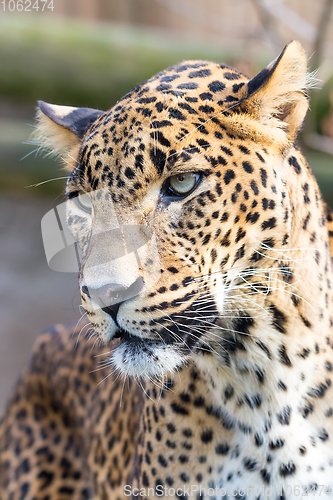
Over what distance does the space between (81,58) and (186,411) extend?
7.79 m

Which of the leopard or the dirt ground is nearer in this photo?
the leopard

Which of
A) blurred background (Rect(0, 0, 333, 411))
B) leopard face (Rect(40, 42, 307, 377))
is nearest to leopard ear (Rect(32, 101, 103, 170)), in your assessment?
leopard face (Rect(40, 42, 307, 377))

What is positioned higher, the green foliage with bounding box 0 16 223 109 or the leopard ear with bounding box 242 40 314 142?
the leopard ear with bounding box 242 40 314 142

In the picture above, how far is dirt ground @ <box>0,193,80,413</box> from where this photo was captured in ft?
27.2

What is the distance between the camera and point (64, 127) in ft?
9.52

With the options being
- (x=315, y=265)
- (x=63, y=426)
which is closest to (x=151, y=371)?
(x=315, y=265)

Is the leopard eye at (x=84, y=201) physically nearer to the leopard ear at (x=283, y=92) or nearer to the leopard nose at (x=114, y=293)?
the leopard nose at (x=114, y=293)

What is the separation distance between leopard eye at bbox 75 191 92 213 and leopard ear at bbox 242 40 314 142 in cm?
79

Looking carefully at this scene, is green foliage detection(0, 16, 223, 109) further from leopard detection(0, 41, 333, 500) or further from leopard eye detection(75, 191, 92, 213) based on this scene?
leopard eye detection(75, 191, 92, 213)

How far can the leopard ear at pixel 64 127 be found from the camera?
2.89 meters

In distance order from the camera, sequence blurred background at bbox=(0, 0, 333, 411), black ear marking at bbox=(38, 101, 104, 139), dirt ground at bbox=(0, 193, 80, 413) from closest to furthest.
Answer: black ear marking at bbox=(38, 101, 104, 139) < dirt ground at bbox=(0, 193, 80, 413) < blurred background at bbox=(0, 0, 333, 411)

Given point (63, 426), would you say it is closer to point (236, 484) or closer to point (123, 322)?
point (236, 484)

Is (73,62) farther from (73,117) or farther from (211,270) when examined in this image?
(211,270)

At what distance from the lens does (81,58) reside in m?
9.36
